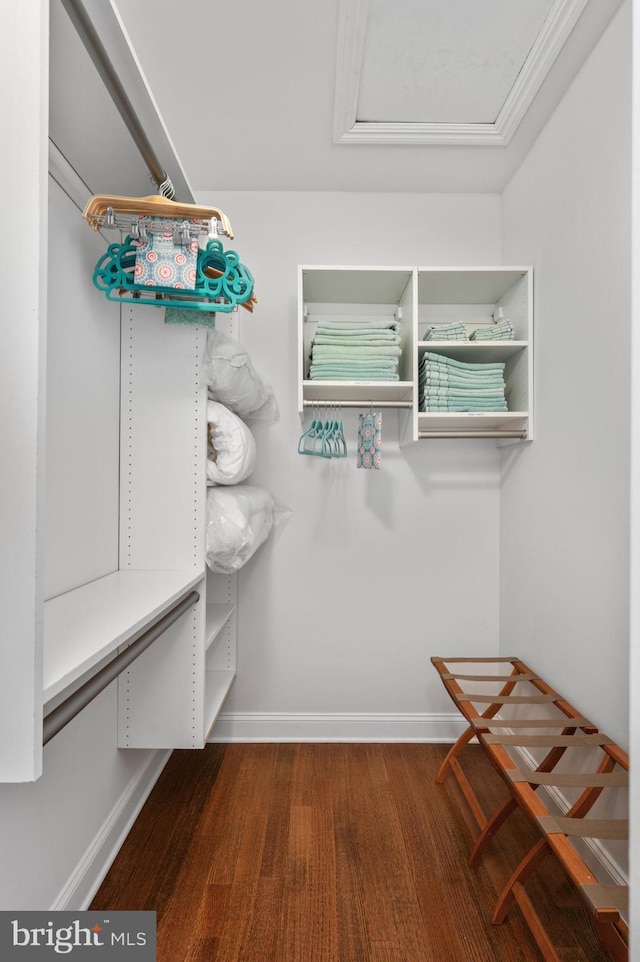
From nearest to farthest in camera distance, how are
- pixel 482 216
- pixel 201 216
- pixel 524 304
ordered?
pixel 201 216
pixel 524 304
pixel 482 216

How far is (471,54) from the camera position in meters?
1.82

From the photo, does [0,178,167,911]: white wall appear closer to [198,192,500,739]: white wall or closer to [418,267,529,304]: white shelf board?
[198,192,500,739]: white wall

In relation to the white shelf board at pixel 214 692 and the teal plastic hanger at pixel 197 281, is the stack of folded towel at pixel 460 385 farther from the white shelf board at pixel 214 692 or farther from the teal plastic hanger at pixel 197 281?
the white shelf board at pixel 214 692

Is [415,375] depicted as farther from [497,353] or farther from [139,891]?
[139,891]

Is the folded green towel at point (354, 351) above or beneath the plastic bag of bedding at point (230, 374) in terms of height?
above

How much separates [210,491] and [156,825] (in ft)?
3.93

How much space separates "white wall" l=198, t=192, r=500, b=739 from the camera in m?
2.68

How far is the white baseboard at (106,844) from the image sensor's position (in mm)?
1540

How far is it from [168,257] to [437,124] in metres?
1.28

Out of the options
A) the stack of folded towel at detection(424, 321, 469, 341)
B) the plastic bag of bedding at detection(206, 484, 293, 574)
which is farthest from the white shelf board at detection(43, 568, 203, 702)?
the stack of folded towel at detection(424, 321, 469, 341)

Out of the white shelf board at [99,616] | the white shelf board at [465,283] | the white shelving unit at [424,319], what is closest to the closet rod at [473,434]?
the white shelving unit at [424,319]

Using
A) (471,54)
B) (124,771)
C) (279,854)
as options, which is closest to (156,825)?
(124,771)

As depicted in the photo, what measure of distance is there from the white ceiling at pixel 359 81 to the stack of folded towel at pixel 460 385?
0.87 metres

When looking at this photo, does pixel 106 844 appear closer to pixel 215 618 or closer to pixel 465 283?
pixel 215 618
